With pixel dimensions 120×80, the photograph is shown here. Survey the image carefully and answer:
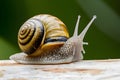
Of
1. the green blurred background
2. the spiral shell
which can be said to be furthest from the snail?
the green blurred background

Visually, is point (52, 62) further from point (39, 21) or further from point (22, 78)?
point (22, 78)

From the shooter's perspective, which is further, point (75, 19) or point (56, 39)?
point (75, 19)

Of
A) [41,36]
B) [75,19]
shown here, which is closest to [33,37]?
[41,36]

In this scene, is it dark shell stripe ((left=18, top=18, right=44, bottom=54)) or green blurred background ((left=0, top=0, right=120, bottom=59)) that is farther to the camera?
green blurred background ((left=0, top=0, right=120, bottom=59))

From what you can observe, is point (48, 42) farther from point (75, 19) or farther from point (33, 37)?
point (75, 19)

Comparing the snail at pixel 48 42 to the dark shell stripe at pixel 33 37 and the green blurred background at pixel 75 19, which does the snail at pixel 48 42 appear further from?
the green blurred background at pixel 75 19

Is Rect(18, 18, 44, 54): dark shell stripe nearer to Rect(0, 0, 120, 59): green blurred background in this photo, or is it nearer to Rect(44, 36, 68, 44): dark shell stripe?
Rect(44, 36, 68, 44): dark shell stripe
